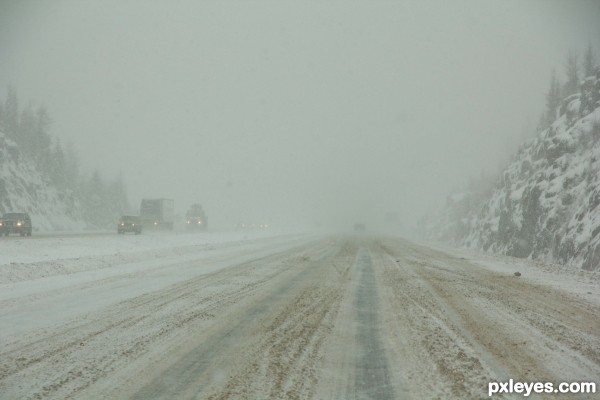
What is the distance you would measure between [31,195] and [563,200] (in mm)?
72869

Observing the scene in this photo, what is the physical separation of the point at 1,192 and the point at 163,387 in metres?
69.9

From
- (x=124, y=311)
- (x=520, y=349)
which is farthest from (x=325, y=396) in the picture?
(x=124, y=311)

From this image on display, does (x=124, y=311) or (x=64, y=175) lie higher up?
(x=64, y=175)

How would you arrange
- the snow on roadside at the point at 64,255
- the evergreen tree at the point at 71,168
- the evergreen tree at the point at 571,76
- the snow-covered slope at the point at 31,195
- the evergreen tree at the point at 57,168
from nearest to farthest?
1. the snow on roadside at the point at 64,255
2. the evergreen tree at the point at 571,76
3. the snow-covered slope at the point at 31,195
4. the evergreen tree at the point at 57,168
5. the evergreen tree at the point at 71,168

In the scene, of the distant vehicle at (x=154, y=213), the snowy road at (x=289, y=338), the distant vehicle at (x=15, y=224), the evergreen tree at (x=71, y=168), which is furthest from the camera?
the evergreen tree at (x=71, y=168)

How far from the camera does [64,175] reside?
82125 millimetres

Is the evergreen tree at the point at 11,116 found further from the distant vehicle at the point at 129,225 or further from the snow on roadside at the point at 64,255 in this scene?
the snow on roadside at the point at 64,255

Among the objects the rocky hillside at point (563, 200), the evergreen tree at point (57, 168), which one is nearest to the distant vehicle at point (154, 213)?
the rocky hillside at point (563, 200)

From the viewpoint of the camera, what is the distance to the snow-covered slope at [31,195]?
6328cm

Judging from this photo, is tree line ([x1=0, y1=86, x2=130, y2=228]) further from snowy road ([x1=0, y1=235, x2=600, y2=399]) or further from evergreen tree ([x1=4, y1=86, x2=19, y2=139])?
snowy road ([x1=0, y1=235, x2=600, y2=399])

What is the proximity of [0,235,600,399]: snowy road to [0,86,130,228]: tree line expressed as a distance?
3143 inches

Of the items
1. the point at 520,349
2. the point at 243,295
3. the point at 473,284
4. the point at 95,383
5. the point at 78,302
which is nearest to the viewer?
the point at 95,383

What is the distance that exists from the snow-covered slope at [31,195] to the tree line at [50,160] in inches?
110

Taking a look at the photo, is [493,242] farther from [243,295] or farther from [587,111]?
[243,295]
